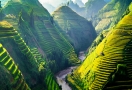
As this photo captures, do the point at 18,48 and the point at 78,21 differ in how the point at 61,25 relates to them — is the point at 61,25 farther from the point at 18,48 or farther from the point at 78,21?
the point at 18,48

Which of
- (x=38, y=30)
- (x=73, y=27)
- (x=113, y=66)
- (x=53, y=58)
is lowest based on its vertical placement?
(x=113, y=66)

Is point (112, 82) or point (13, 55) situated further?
point (13, 55)

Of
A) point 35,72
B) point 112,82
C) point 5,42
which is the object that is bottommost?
point 112,82

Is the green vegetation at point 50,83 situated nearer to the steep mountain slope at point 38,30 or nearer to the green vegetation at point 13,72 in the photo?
the green vegetation at point 13,72

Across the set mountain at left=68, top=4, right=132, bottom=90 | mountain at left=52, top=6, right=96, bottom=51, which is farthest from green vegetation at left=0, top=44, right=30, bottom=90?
mountain at left=52, top=6, right=96, bottom=51

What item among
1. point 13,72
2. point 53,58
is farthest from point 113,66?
point 53,58

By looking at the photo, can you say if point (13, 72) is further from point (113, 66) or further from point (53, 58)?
point (53, 58)

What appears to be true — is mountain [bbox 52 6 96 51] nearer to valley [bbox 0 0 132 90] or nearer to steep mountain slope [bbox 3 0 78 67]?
steep mountain slope [bbox 3 0 78 67]

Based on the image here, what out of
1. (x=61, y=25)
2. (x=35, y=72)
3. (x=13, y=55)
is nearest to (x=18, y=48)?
(x=13, y=55)

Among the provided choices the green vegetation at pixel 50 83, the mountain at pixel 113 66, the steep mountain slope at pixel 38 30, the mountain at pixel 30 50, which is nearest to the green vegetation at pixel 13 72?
the mountain at pixel 30 50
